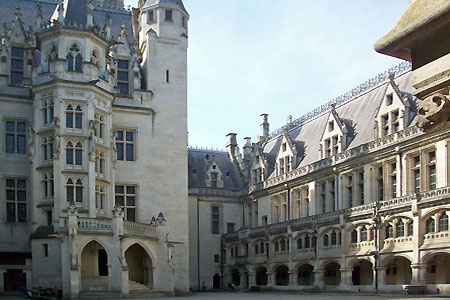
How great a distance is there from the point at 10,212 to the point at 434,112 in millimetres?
33708

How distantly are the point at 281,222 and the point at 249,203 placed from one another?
315 inches

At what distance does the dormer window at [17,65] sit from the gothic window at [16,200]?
19.4ft

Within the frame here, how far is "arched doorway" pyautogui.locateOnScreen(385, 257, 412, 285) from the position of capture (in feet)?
119

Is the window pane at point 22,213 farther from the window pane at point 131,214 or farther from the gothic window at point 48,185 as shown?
the window pane at point 131,214

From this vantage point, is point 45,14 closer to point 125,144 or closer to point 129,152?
point 125,144

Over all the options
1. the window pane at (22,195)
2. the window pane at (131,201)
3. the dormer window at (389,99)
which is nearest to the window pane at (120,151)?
the window pane at (131,201)

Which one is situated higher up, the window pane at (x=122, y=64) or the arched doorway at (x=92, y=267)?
the window pane at (x=122, y=64)

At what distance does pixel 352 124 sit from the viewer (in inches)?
1727

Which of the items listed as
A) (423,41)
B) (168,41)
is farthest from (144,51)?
(423,41)

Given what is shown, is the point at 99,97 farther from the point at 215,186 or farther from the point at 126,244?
the point at 215,186

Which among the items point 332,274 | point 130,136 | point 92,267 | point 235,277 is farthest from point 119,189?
point 235,277

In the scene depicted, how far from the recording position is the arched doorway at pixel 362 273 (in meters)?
39.5

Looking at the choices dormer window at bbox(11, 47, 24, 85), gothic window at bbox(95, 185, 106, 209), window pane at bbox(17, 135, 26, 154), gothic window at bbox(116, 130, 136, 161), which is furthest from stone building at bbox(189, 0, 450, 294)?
dormer window at bbox(11, 47, 24, 85)

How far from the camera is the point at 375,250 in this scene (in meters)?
Result: 35.6
